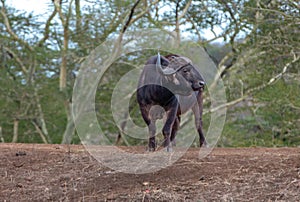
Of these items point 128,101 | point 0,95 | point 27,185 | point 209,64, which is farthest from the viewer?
point 0,95

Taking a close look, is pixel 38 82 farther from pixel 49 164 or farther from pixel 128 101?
pixel 49 164

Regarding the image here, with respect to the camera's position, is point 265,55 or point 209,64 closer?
point 209,64

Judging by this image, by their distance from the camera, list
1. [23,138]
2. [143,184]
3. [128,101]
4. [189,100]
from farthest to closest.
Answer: [23,138], [128,101], [189,100], [143,184]

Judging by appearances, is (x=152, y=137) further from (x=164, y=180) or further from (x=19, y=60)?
A: (x=19, y=60)

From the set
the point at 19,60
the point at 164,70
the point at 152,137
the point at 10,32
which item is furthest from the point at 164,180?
the point at 19,60

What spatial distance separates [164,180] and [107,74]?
35.6ft

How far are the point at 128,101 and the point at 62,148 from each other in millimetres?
6959

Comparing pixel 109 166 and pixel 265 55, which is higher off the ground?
pixel 265 55

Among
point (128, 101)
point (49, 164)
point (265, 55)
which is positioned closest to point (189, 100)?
point (49, 164)

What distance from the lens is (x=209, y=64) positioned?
9617 millimetres

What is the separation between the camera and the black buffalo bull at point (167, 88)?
633cm

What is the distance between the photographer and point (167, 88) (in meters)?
6.49

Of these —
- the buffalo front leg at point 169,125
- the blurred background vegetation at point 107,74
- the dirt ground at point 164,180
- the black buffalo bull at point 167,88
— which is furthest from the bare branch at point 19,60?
the buffalo front leg at point 169,125

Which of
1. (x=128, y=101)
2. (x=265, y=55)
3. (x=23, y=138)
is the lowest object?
(x=23, y=138)
